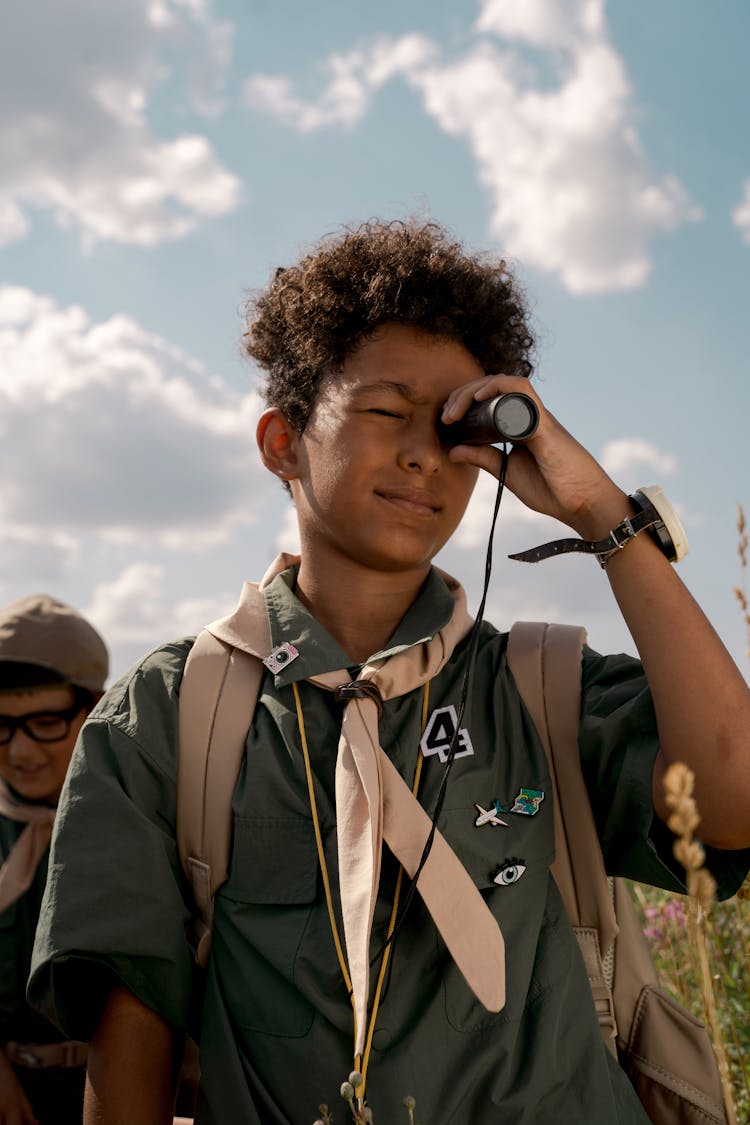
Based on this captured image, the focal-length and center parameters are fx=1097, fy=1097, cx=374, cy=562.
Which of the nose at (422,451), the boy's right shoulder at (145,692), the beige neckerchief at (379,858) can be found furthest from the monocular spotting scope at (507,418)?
the boy's right shoulder at (145,692)

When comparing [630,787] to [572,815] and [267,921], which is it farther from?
[267,921]

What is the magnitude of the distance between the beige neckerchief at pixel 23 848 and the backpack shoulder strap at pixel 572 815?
2182mm

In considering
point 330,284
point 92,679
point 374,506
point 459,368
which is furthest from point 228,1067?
point 92,679

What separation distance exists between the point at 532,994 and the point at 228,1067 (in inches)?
26.6

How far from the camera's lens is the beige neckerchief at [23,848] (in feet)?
13.0

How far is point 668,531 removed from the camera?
254 cm

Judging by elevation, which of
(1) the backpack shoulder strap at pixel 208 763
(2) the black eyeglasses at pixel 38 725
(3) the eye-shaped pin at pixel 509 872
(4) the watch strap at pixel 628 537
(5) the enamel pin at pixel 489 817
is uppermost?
(2) the black eyeglasses at pixel 38 725

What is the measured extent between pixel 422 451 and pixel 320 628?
505mm

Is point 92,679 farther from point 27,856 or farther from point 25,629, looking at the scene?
point 27,856

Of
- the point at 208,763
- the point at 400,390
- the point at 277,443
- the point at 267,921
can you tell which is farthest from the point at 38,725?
the point at 400,390

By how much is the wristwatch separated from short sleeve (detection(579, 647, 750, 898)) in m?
0.30

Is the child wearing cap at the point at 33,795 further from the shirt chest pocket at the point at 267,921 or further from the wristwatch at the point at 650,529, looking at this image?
the wristwatch at the point at 650,529

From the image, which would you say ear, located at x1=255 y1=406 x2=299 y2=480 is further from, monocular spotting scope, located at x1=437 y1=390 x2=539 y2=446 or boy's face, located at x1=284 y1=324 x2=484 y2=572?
monocular spotting scope, located at x1=437 y1=390 x2=539 y2=446

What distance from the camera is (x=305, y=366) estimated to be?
306 cm
